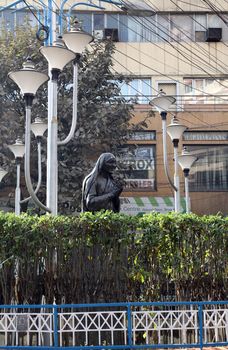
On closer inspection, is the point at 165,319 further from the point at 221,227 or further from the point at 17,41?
the point at 17,41

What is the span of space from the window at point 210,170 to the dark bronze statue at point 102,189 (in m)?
20.1

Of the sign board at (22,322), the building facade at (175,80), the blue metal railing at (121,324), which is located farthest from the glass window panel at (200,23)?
the sign board at (22,322)

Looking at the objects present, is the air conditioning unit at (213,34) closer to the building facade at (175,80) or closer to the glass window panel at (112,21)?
the building facade at (175,80)

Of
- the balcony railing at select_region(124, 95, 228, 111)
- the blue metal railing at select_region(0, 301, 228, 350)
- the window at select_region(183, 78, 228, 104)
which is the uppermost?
the window at select_region(183, 78, 228, 104)

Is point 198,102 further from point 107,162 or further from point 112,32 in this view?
point 107,162

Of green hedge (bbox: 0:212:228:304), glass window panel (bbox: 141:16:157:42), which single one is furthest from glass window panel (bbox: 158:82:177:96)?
green hedge (bbox: 0:212:228:304)

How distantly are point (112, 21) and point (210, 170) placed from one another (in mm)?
9860

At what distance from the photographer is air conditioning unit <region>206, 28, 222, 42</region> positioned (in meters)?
32.4

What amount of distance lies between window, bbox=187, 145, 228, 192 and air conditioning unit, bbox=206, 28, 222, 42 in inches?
263

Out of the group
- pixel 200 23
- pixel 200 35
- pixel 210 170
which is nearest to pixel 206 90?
pixel 200 35

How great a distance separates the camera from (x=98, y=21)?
31.7 meters

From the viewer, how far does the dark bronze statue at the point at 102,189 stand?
375 inches

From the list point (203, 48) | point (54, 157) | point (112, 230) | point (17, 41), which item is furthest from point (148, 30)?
point (112, 230)

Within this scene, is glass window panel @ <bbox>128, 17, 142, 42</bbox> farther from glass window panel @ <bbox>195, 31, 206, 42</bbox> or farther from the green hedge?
the green hedge
